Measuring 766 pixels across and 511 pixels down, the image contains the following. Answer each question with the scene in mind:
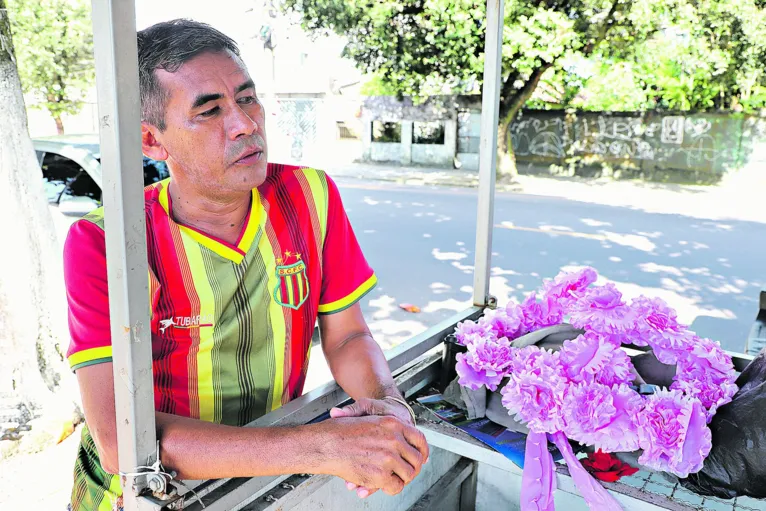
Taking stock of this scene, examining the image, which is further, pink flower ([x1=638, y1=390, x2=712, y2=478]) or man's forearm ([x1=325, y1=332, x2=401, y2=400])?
man's forearm ([x1=325, y1=332, x2=401, y2=400])

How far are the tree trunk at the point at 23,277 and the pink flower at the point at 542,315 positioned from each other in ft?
9.97

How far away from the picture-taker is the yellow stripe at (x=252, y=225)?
155cm

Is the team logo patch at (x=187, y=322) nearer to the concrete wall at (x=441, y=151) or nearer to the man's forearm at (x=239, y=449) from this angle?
the man's forearm at (x=239, y=449)

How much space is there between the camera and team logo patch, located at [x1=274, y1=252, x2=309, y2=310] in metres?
1.60

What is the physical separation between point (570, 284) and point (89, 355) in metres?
1.33

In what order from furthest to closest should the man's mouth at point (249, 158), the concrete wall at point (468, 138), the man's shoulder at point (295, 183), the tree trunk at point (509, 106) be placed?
the concrete wall at point (468, 138) → the tree trunk at point (509, 106) → the man's shoulder at point (295, 183) → the man's mouth at point (249, 158)

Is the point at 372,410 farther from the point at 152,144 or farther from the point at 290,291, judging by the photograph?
the point at 152,144

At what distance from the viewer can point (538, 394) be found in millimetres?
1508

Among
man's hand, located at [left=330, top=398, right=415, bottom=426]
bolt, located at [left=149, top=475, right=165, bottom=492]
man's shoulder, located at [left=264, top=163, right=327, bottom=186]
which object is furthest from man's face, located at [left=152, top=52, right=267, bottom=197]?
bolt, located at [left=149, top=475, right=165, bottom=492]

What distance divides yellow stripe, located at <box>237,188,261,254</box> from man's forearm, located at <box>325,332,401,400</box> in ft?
1.29

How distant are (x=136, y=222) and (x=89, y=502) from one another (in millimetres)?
888

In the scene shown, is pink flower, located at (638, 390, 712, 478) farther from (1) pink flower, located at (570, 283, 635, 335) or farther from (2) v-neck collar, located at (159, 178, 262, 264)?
(2) v-neck collar, located at (159, 178, 262, 264)

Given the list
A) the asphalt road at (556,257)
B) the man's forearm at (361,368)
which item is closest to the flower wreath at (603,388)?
the man's forearm at (361,368)

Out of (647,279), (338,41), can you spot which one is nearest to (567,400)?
(647,279)
